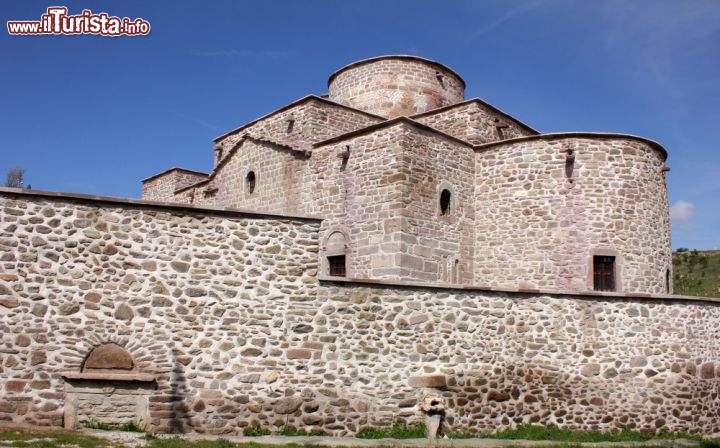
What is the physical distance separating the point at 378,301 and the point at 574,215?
754 cm

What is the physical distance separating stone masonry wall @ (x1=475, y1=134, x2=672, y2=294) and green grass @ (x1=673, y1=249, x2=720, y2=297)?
1395 cm

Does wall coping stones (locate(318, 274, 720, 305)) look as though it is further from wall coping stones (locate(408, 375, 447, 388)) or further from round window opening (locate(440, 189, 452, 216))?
round window opening (locate(440, 189, 452, 216))

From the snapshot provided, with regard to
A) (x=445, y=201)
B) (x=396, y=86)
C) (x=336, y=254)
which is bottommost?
(x=336, y=254)

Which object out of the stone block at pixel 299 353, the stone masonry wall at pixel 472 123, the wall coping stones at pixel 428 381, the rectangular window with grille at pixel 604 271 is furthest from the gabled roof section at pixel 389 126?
the stone block at pixel 299 353

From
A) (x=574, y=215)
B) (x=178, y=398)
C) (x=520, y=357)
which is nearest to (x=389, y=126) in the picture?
(x=574, y=215)

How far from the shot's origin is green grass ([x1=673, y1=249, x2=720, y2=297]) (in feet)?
98.7

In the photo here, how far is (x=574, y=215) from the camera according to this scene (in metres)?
15.9

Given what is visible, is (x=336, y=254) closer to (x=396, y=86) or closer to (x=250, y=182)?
(x=250, y=182)

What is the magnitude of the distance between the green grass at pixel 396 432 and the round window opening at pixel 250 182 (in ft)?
34.9

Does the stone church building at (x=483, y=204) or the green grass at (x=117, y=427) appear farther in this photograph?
the stone church building at (x=483, y=204)

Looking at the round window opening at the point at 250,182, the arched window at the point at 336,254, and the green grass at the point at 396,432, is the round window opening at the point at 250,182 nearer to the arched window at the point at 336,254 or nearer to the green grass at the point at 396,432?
the arched window at the point at 336,254

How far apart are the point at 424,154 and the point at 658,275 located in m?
6.65

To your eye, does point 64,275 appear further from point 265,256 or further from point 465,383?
point 465,383

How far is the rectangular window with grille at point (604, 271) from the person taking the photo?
15.7m
